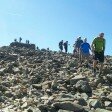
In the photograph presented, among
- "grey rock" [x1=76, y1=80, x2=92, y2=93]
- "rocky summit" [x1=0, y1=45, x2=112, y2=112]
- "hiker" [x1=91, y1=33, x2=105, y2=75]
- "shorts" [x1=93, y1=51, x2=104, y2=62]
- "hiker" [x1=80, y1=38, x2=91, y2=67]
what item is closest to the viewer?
"rocky summit" [x1=0, y1=45, x2=112, y2=112]

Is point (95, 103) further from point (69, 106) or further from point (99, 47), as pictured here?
point (99, 47)

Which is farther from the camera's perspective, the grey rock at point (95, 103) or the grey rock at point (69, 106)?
the grey rock at point (95, 103)

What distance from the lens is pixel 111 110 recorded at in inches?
611

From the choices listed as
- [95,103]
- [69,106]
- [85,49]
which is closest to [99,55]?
[85,49]

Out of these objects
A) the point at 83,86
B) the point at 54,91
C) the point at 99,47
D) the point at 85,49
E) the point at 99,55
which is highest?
the point at 85,49

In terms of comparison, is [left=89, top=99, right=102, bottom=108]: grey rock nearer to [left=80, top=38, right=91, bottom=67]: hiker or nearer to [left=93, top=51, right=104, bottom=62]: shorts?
[left=93, top=51, right=104, bottom=62]: shorts

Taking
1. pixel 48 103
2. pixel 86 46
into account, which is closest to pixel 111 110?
pixel 48 103

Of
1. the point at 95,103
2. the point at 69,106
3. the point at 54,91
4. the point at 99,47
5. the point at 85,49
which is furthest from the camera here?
the point at 85,49

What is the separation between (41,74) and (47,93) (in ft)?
17.3

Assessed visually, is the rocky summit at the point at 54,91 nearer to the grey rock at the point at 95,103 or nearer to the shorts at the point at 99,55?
the grey rock at the point at 95,103

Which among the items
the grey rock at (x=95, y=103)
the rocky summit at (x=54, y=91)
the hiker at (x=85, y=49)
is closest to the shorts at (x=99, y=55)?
the rocky summit at (x=54, y=91)

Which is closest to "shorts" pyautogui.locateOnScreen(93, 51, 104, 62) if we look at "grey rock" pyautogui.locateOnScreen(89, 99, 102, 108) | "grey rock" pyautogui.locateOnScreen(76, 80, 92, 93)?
"grey rock" pyautogui.locateOnScreen(76, 80, 92, 93)

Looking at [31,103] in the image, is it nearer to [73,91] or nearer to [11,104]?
[11,104]

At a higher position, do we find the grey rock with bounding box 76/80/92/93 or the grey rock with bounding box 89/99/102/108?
the grey rock with bounding box 76/80/92/93
